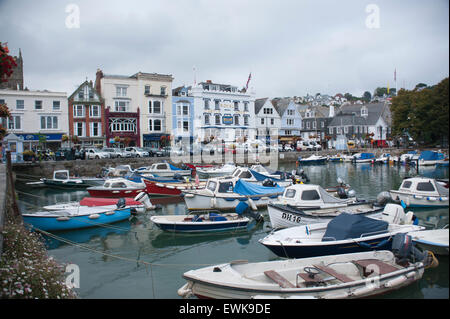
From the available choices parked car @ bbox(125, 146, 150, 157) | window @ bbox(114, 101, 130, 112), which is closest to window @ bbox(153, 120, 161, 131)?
window @ bbox(114, 101, 130, 112)

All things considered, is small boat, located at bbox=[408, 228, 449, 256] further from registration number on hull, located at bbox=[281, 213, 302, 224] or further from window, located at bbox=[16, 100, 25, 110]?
window, located at bbox=[16, 100, 25, 110]

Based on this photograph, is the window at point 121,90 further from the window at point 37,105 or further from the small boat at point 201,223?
the small boat at point 201,223

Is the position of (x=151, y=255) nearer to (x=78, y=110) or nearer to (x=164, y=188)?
(x=164, y=188)

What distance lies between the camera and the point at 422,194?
20.9 metres

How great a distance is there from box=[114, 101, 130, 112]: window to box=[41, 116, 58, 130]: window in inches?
360

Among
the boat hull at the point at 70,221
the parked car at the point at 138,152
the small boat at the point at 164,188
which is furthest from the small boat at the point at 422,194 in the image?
the parked car at the point at 138,152

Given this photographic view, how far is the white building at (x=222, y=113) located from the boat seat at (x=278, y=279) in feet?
166

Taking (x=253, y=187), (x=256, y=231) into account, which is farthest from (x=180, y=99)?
(x=256, y=231)

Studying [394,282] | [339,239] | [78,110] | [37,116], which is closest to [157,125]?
[78,110]

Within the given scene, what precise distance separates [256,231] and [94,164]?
31.3 m

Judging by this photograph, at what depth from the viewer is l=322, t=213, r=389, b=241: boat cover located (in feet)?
39.2

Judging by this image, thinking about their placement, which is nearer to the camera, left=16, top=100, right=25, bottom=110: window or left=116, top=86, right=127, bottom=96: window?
left=16, top=100, right=25, bottom=110: window

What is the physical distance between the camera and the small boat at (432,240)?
11002 mm

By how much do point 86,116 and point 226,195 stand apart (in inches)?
1558
